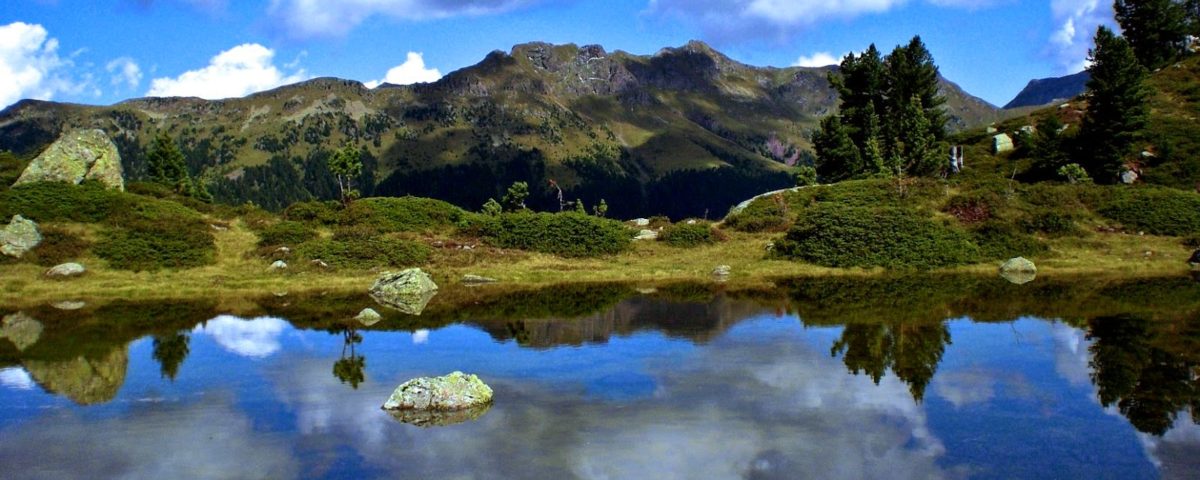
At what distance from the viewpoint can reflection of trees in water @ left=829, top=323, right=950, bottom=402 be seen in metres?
21.2

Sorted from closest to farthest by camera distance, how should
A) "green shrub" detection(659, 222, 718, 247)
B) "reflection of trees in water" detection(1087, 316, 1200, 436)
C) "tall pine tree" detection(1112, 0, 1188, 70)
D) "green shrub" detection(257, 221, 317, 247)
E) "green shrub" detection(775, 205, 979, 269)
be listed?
1. "reflection of trees in water" detection(1087, 316, 1200, 436)
2. "green shrub" detection(775, 205, 979, 269)
3. "green shrub" detection(257, 221, 317, 247)
4. "green shrub" detection(659, 222, 718, 247)
5. "tall pine tree" detection(1112, 0, 1188, 70)

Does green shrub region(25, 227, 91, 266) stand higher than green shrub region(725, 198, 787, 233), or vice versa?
green shrub region(25, 227, 91, 266)

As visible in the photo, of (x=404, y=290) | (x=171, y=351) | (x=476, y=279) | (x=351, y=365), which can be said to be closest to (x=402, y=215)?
(x=476, y=279)

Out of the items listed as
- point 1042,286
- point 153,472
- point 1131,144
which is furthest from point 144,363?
point 1131,144

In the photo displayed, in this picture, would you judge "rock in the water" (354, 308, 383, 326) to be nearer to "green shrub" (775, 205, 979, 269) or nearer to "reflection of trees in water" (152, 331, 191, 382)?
"reflection of trees in water" (152, 331, 191, 382)

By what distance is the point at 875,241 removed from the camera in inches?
1844

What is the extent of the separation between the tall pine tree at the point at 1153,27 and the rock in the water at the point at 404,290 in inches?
3648

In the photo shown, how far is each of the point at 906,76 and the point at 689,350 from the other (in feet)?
219

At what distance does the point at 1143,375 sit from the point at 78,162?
66917mm

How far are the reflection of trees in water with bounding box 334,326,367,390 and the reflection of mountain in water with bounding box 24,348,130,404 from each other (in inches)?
230

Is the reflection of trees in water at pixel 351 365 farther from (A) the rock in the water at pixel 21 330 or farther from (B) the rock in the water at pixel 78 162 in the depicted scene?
(B) the rock in the water at pixel 78 162

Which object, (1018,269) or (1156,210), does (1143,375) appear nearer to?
(1018,269)

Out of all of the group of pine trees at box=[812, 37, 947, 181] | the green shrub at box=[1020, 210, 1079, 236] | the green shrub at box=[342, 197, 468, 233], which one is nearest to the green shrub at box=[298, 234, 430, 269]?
the green shrub at box=[342, 197, 468, 233]

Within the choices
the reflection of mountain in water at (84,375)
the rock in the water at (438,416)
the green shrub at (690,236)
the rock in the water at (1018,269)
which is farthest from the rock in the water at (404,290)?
the rock in the water at (1018,269)
